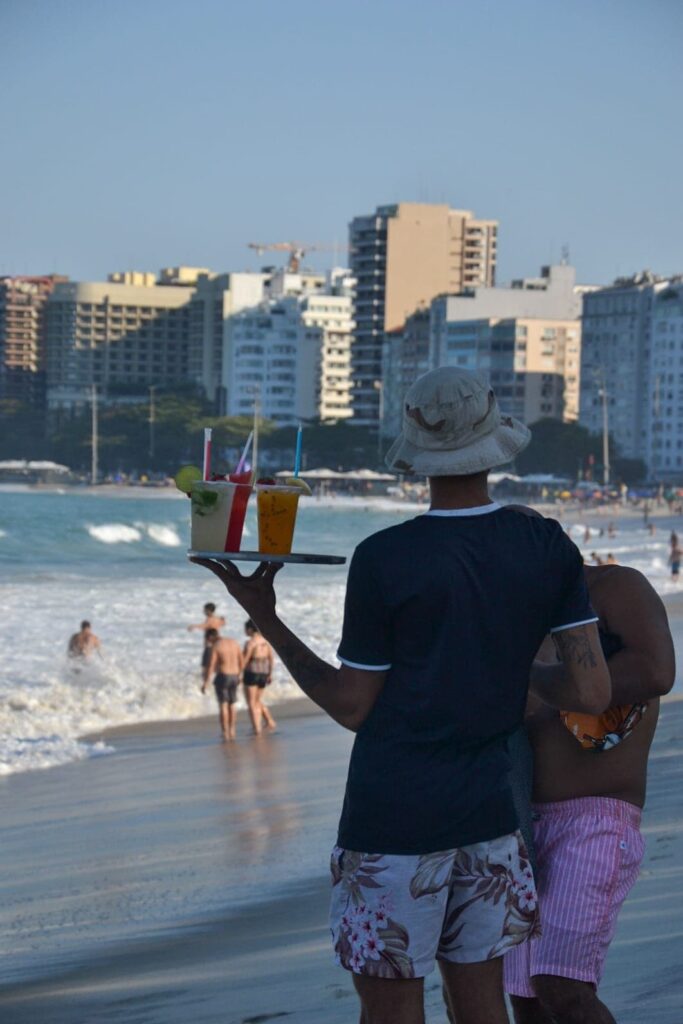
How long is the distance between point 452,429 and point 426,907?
2.50 ft

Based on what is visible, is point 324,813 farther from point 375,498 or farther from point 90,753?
point 375,498

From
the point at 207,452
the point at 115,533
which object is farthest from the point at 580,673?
the point at 115,533

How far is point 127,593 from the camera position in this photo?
40.9m

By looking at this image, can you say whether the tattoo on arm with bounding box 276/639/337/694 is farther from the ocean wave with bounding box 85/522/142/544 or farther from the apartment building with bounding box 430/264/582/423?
the apartment building with bounding box 430/264/582/423

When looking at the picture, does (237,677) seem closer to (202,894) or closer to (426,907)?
(202,894)

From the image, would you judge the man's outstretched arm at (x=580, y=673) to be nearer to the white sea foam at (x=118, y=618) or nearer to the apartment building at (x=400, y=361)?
the white sea foam at (x=118, y=618)

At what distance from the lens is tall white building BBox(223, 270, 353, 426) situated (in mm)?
160875

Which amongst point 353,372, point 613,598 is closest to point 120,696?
point 613,598

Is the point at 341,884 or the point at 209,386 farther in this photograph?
the point at 209,386

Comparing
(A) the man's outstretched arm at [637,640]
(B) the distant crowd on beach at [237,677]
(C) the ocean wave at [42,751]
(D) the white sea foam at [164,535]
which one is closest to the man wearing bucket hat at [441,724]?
(A) the man's outstretched arm at [637,640]

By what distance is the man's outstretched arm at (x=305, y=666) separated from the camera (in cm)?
252

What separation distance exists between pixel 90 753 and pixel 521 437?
1112cm

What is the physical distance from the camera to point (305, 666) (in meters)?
2.62

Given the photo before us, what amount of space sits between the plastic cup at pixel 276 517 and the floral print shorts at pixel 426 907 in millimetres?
521
